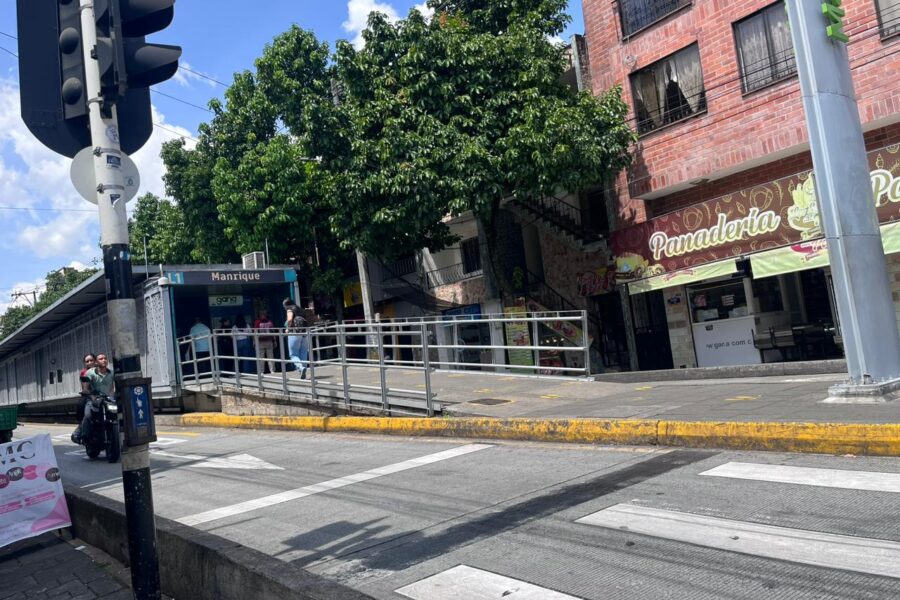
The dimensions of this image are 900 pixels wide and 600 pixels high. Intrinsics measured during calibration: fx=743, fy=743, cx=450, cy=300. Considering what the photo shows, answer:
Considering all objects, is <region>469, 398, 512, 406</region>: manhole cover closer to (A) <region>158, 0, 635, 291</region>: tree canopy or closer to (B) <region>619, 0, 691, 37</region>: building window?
(A) <region>158, 0, 635, 291</region>: tree canopy

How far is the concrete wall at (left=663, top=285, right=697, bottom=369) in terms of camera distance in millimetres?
18797

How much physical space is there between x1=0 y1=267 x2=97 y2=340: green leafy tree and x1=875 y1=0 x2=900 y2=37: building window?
55.0 metres

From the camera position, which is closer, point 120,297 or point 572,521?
point 120,297

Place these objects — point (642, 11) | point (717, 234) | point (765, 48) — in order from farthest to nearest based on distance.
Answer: point (642, 11)
point (717, 234)
point (765, 48)

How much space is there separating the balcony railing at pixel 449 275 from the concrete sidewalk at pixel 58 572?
65.0 ft

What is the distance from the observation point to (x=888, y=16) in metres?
13.7

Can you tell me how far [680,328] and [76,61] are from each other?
55.3 ft

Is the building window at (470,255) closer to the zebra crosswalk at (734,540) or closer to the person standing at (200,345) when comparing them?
the person standing at (200,345)

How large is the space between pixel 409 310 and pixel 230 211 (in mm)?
8051

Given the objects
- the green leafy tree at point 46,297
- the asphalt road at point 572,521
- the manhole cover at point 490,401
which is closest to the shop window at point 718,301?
the manhole cover at point 490,401

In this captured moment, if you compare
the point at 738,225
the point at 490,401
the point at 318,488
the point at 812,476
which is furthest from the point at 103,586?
the point at 738,225

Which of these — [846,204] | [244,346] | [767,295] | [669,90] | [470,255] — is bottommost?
[767,295]

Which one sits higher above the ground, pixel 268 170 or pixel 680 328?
pixel 268 170

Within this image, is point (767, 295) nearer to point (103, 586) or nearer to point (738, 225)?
point (738, 225)
